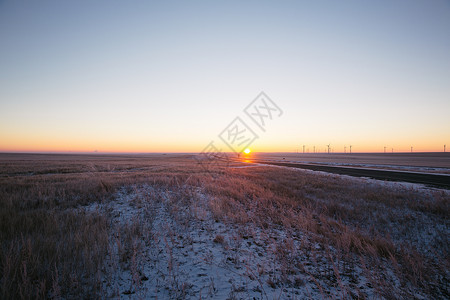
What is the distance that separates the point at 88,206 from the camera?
25.1 feet

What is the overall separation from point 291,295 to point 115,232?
4.61 meters

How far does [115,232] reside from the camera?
5062mm

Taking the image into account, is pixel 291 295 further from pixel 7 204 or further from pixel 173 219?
pixel 7 204

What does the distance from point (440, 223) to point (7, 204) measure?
16.5 m

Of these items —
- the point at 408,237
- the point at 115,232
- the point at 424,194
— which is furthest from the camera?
the point at 424,194

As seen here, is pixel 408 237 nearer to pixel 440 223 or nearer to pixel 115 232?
pixel 440 223

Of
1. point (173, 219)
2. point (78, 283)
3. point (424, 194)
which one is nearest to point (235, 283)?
point (78, 283)

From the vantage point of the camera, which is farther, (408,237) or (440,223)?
(440,223)

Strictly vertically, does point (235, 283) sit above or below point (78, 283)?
below

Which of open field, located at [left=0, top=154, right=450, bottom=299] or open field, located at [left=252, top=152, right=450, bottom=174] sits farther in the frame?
open field, located at [left=252, top=152, right=450, bottom=174]

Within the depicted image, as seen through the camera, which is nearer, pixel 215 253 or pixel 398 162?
pixel 215 253

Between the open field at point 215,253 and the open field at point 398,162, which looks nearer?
the open field at point 215,253

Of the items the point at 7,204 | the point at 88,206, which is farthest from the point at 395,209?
the point at 7,204

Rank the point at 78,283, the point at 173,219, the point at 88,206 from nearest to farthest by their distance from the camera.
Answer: the point at 78,283
the point at 173,219
the point at 88,206
